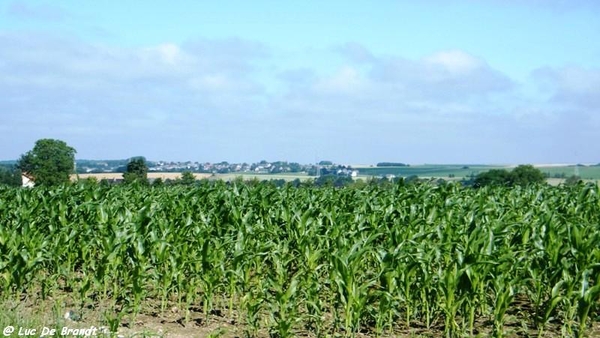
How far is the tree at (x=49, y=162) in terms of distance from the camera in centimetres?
5072

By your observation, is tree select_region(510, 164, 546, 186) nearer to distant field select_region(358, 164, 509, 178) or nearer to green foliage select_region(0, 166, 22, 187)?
distant field select_region(358, 164, 509, 178)

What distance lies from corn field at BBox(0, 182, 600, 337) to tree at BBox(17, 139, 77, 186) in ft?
130

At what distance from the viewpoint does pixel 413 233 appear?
31.0ft

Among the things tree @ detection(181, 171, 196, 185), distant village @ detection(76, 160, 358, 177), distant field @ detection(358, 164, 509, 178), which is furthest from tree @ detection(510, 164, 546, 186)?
distant village @ detection(76, 160, 358, 177)

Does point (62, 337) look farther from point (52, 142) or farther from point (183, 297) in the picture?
point (52, 142)

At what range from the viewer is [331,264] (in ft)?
26.0

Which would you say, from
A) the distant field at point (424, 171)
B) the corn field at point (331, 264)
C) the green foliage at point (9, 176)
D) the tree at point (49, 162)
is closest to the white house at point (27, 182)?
the green foliage at point (9, 176)

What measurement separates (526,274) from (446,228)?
1196 mm

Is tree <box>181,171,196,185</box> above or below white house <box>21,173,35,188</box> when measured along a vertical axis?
above

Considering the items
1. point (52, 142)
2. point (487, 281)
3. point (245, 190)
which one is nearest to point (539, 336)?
point (487, 281)

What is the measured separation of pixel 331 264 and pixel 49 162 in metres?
50.8

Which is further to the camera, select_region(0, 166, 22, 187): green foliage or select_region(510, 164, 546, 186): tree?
select_region(0, 166, 22, 187): green foliage

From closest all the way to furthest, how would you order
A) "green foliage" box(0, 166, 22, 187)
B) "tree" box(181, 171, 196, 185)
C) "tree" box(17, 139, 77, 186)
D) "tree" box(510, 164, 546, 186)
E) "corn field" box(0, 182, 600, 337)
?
"corn field" box(0, 182, 600, 337)
"tree" box(510, 164, 546, 186)
"tree" box(181, 171, 196, 185)
"green foliage" box(0, 166, 22, 187)
"tree" box(17, 139, 77, 186)

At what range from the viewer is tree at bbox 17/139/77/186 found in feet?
166
